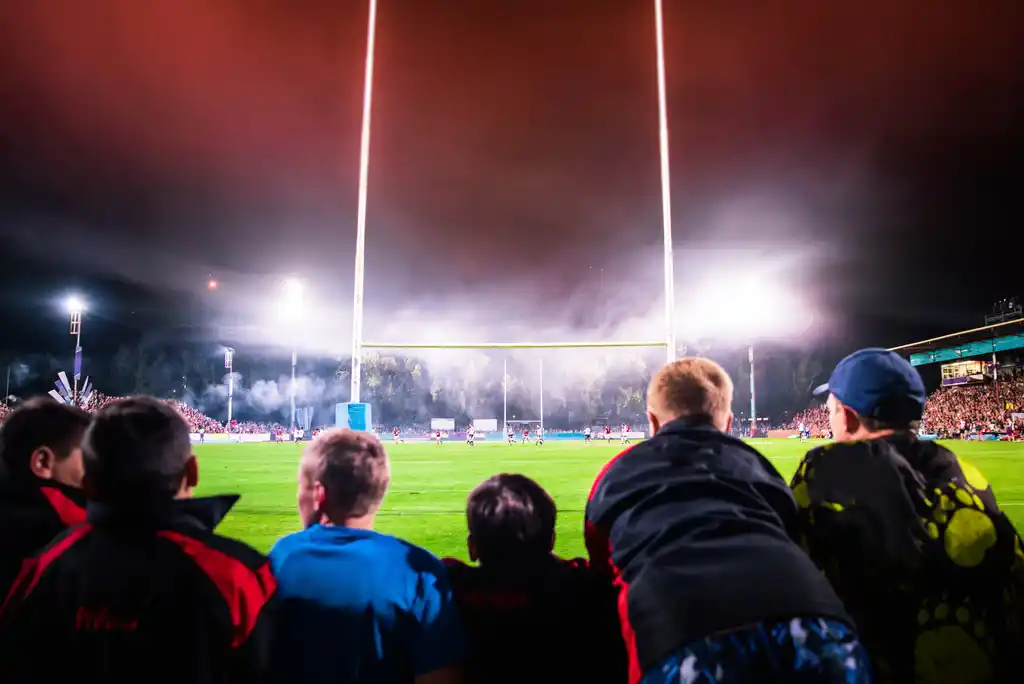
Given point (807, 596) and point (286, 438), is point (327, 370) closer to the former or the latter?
point (286, 438)

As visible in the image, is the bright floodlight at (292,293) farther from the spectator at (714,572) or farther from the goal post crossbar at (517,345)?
the spectator at (714,572)

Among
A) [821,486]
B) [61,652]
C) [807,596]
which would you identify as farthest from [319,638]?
[821,486]

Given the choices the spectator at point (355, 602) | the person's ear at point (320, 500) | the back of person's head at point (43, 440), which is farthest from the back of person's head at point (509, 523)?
the back of person's head at point (43, 440)

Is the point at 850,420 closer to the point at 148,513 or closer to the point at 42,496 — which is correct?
the point at 148,513

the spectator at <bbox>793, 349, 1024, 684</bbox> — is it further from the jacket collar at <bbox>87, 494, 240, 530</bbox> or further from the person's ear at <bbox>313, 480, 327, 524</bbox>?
the jacket collar at <bbox>87, 494, 240, 530</bbox>

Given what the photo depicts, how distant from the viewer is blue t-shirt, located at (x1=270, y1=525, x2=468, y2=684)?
1.73m

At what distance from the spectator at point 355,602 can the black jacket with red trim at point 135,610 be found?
0.48ft

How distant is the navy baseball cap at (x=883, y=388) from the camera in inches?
85.9

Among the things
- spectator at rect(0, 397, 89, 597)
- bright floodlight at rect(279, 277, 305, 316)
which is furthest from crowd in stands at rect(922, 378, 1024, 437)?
spectator at rect(0, 397, 89, 597)

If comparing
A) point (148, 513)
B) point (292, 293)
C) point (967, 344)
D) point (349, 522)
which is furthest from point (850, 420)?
point (967, 344)

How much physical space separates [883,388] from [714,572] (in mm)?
1128

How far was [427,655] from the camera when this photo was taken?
1805 millimetres

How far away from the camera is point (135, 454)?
5.33 ft

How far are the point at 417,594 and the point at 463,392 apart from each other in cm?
4494
